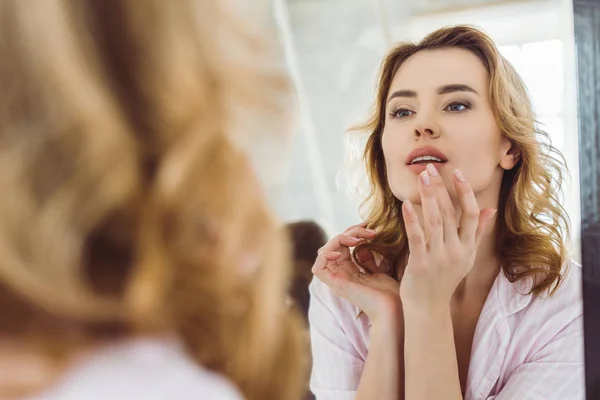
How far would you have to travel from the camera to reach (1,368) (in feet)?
1.72

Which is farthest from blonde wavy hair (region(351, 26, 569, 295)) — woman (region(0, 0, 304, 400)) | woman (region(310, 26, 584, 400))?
woman (region(0, 0, 304, 400))

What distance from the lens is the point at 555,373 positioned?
2.26ft

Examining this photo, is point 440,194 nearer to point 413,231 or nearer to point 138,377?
point 413,231

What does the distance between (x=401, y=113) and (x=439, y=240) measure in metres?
0.16

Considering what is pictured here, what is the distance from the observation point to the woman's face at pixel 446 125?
70 centimetres

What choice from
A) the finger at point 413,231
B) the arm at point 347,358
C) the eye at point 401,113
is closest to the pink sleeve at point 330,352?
the arm at point 347,358

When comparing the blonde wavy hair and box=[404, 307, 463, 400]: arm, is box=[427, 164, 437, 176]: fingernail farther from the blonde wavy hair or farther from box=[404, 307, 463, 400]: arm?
box=[404, 307, 463, 400]: arm

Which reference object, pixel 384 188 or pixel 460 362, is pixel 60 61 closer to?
pixel 384 188

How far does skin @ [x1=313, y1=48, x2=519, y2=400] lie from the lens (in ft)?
2.27

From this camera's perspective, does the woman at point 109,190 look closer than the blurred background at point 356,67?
Yes

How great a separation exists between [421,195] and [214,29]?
30 centimetres

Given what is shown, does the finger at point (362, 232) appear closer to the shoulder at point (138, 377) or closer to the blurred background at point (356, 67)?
the blurred background at point (356, 67)

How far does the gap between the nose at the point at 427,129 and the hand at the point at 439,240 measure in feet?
0.13

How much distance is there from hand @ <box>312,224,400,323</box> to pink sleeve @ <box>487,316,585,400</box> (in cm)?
16
